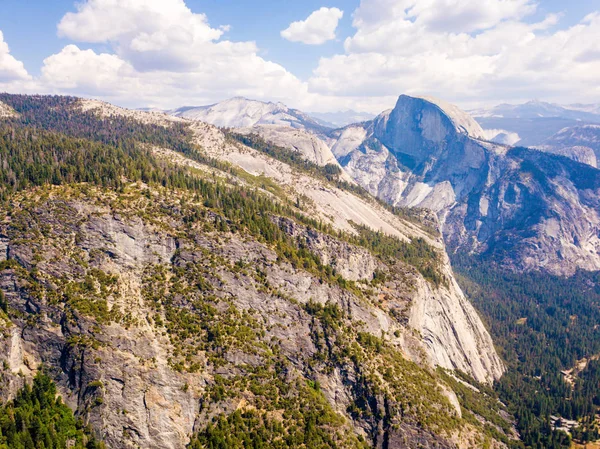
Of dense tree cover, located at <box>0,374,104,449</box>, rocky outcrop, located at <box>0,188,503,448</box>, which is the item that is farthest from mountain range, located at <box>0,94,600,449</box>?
dense tree cover, located at <box>0,374,104,449</box>

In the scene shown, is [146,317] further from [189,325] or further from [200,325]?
[200,325]

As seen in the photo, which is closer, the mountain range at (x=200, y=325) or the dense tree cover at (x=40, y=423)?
the dense tree cover at (x=40, y=423)

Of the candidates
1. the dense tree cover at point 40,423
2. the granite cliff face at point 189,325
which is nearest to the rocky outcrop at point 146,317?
the granite cliff face at point 189,325

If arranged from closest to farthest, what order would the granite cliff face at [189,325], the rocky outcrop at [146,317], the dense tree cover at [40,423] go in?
1. the dense tree cover at [40,423]
2. the rocky outcrop at [146,317]
3. the granite cliff face at [189,325]

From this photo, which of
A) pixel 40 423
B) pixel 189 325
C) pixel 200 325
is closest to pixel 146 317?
pixel 189 325

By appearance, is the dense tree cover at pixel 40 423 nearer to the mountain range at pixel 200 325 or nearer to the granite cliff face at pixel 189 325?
the mountain range at pixel 200 325
